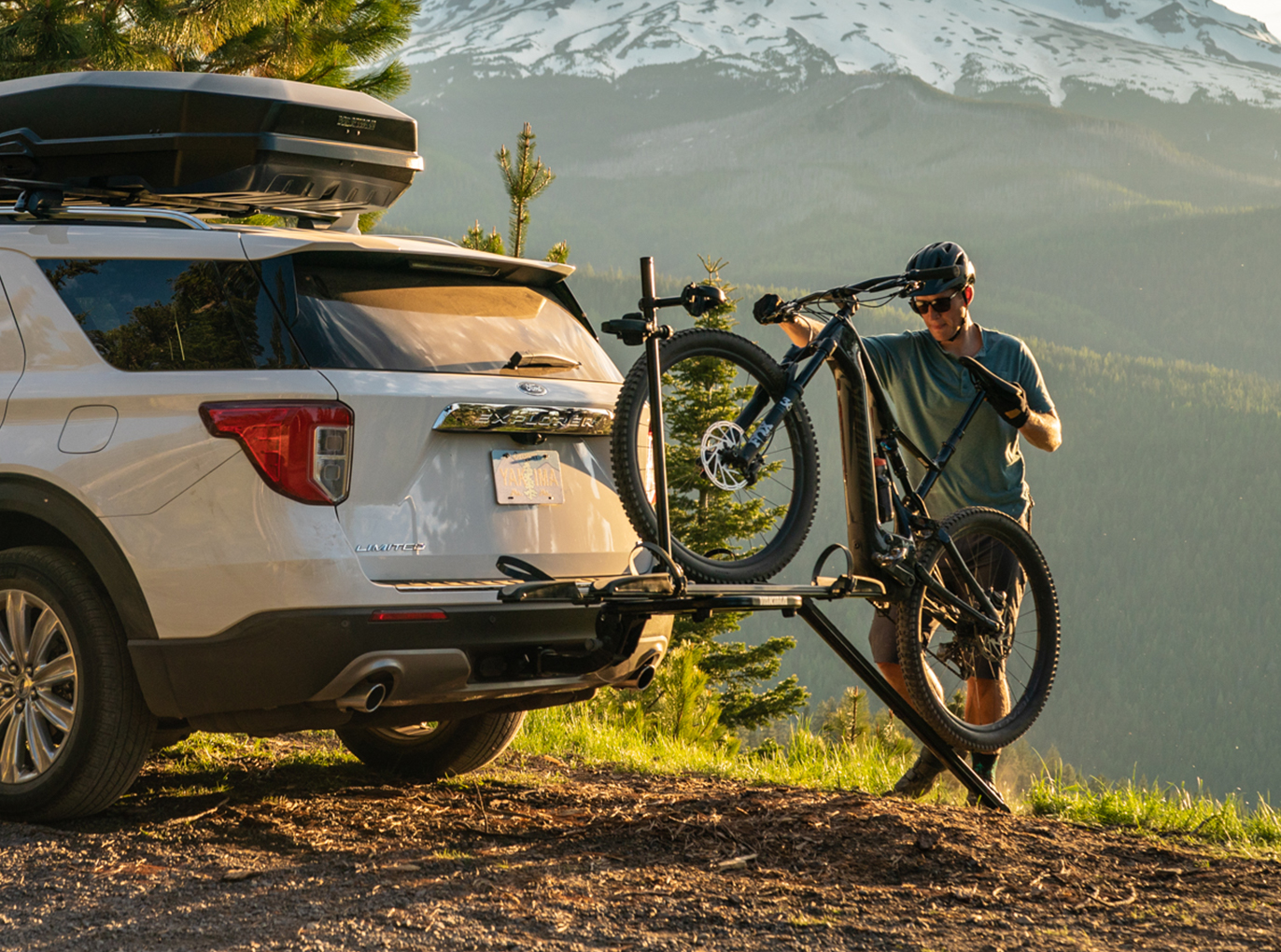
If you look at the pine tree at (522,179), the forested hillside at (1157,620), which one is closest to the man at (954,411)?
the pine tree at (522,179)

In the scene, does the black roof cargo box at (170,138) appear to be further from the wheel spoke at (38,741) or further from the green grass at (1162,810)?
the green grass at (1162,810)

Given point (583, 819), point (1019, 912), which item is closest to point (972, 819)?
point (1019, 912)

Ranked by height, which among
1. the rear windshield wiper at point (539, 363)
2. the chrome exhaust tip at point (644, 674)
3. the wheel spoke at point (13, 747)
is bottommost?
the wheel spoke at point (13, 747)

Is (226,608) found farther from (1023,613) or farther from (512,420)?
(1023,613)

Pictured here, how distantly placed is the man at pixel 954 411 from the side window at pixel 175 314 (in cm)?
274

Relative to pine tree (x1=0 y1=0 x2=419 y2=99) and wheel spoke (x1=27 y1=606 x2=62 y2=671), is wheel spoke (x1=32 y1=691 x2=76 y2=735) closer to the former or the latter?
wheel spoke (x1=27 y1=606 x2=62 y2=671)

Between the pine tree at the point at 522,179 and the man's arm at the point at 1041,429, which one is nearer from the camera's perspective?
the man's arm at the point at 1041,429

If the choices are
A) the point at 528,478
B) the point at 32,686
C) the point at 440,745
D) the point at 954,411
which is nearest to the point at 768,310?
the point at 528,478

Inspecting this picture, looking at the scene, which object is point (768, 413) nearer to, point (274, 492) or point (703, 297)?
point (703, 297)

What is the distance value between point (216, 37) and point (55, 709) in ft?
34.8

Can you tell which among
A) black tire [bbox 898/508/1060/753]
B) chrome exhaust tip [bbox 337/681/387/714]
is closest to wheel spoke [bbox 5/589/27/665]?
chrome exhaust tip [bbox 337/681/387/714]

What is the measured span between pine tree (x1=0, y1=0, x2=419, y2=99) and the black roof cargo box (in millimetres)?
7565

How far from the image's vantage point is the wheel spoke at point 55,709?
4.51m

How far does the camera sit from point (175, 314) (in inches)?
173
